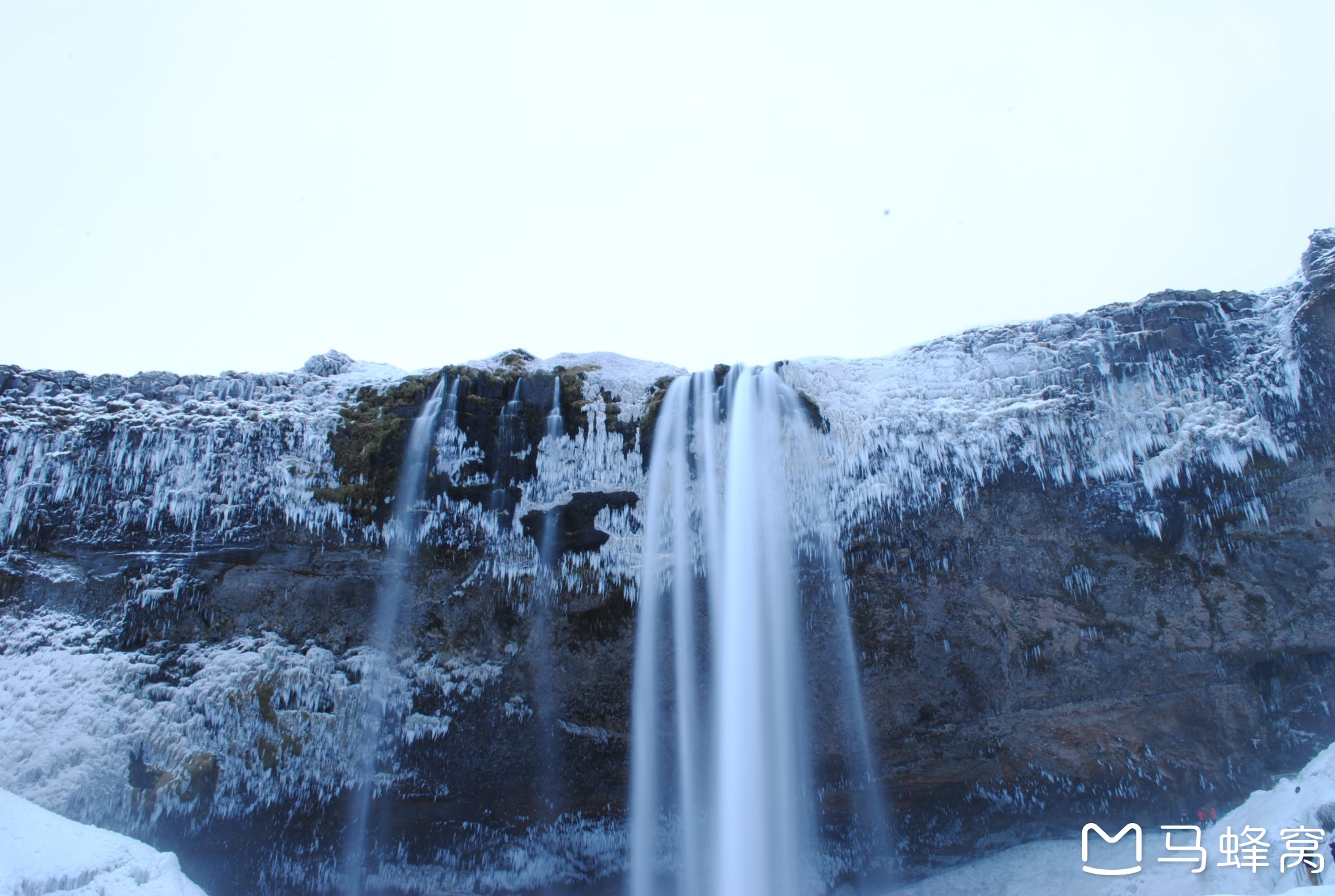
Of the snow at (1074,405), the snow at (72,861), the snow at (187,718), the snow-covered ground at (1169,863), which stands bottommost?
the snow-covered ground at (1169,863)

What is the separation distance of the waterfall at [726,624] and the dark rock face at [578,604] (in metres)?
0.38

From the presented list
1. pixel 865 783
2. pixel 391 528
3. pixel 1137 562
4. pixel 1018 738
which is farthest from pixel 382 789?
pixel 1137 562

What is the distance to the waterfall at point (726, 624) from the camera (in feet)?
44.2

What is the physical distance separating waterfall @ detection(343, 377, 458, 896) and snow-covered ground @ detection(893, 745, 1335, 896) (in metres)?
8.96

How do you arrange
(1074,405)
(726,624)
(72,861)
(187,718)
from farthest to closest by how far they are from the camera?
1. (726,624)
2. (1074,405)
3. (187,718)
4. (72,861)

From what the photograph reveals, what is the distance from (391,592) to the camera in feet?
46.5

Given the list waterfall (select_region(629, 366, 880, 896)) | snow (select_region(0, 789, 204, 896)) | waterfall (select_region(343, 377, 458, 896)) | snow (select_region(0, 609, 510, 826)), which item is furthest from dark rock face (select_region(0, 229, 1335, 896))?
snow (select_region(0, 789, 204, 896))

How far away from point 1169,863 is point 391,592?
12.8 m

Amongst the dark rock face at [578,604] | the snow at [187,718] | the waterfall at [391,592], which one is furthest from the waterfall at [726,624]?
Answer: the waterfall at [391,592]

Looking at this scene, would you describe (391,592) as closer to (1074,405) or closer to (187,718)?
(187,718)

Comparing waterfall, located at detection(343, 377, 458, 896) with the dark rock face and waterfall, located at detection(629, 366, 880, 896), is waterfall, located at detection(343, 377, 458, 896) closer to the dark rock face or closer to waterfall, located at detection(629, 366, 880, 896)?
the dark rock face

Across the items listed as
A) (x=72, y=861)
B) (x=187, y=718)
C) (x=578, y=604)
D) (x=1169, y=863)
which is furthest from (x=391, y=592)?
(x=1169, y=863)

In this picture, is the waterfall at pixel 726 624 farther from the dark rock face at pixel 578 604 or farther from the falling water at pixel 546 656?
the falling water at pixel 546 656

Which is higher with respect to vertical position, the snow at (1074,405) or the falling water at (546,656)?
the snow at (1074,405)
